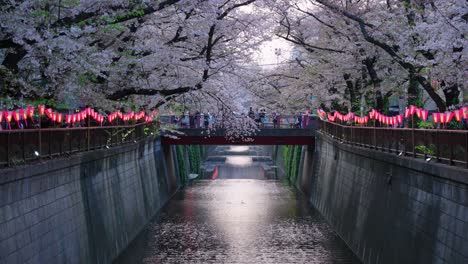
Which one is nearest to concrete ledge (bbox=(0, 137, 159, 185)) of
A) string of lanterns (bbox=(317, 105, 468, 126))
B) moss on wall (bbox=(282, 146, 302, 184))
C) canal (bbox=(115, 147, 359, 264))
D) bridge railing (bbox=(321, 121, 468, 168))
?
canal (bbox=(115, 147, 359, 264))

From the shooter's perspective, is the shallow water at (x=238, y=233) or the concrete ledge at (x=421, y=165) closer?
the concrete ledge at (x=421, y=165)

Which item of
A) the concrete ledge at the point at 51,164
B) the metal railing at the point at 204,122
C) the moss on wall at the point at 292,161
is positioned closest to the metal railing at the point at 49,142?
the concrete ledge at the point at 51,164

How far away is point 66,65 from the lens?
20.9 metres

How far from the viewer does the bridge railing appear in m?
16.3

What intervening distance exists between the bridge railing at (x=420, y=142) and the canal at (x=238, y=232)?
5021mm

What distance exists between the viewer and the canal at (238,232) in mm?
28812

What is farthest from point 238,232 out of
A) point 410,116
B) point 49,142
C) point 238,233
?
point 49,142

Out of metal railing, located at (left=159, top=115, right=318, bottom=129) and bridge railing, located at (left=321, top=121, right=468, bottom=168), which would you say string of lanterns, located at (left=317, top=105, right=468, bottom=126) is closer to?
bridge railing, located at (left=321, top=121, right=468, bottom=168)

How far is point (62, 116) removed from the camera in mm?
23609

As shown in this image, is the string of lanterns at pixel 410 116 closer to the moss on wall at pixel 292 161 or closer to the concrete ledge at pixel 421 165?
the concrete ledge at pixel 421 165

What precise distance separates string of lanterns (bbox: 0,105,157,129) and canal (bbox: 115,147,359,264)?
5814 mm

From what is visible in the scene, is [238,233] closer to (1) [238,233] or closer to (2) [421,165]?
(1) [238,233]

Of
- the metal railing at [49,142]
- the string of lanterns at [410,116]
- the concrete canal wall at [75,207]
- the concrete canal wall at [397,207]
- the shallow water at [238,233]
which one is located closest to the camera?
the concrete canal wall at [75,207]

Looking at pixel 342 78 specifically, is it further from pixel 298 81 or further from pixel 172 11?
pixel 172 11
